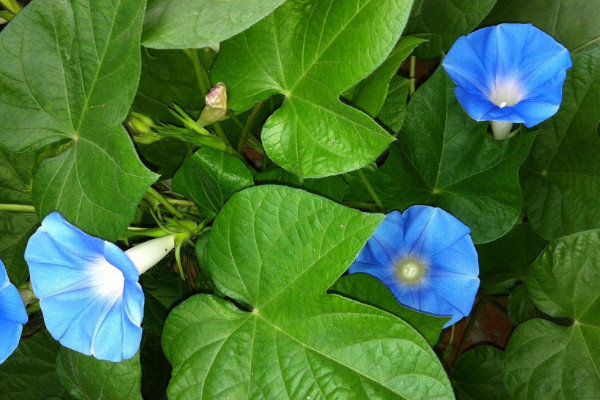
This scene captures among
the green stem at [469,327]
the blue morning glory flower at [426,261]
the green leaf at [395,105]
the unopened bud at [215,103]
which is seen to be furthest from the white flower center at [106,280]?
the green stem at [469,327]

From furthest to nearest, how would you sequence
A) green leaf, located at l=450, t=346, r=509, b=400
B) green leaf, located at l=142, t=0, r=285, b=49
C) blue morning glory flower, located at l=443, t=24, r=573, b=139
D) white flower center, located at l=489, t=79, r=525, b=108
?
1. green leaf, located at l=450, t=346, r=509, b=400
2. white flower center, located at l=489, t=79, r=525, b=108
3. blue morning glory flower, located at l=443, t=24, r=573, b=139
4. green leaf, located at l=142, t=0, r=285, b=49

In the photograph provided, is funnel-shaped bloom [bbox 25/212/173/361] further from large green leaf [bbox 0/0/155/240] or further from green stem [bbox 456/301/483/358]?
green stem [bbox 456/301/483/358]

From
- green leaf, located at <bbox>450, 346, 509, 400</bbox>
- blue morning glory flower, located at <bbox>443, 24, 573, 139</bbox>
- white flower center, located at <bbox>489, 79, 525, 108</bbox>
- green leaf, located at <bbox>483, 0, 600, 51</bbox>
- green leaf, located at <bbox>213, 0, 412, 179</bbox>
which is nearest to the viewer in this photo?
green leaf, located at <bbox>213, 0, 412, 179</bbox>

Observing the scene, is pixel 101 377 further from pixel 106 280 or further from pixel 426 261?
pixel 426 261

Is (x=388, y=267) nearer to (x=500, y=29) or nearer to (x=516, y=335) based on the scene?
(x=516, y=335)

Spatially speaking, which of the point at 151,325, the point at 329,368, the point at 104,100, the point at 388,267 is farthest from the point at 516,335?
the point at 104,100

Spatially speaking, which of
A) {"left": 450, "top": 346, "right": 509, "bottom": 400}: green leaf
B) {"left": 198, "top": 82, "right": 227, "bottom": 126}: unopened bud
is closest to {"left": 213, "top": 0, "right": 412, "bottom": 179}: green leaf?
{"left": 198, "top": 82, "right": 227, "bottom": 126}: unopened bud
